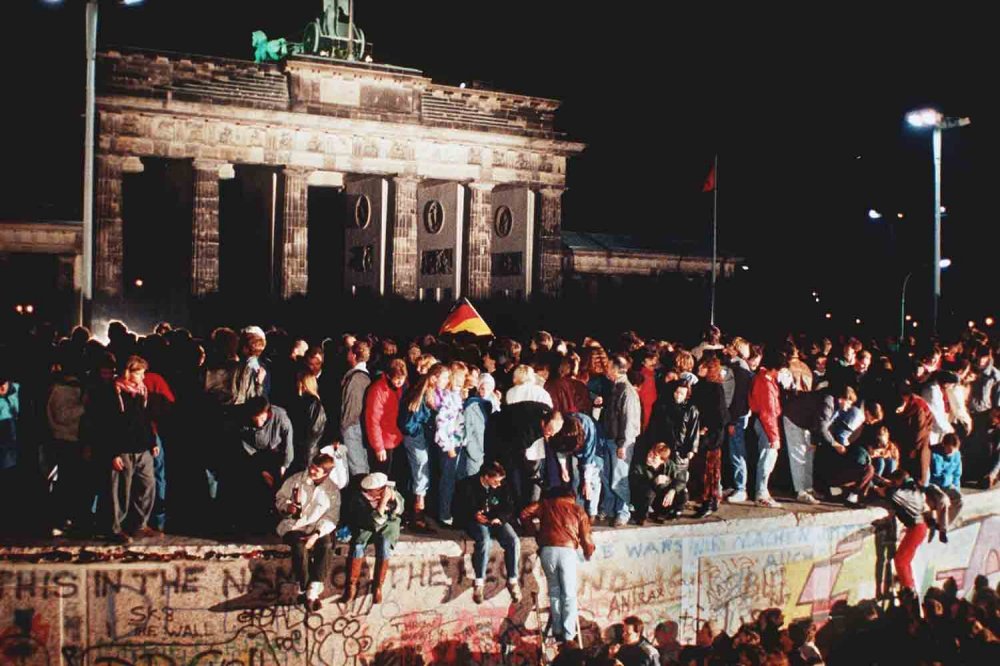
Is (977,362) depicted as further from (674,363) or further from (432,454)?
(432,454)

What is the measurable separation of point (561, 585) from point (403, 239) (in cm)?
2560

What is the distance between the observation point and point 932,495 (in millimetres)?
16016

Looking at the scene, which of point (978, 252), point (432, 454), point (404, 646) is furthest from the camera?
point (978, 252)

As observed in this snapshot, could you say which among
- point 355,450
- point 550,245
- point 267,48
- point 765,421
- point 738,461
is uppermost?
point 267,48

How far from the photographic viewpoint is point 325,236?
144 feet

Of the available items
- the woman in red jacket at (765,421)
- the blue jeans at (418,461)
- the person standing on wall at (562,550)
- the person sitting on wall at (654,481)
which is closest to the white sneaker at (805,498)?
the woman in red jacket at (765,421)

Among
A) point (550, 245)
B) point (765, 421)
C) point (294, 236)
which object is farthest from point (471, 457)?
point (550, 245)

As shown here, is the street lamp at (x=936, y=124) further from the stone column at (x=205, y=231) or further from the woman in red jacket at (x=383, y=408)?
the stone column at (x=205, y=231)

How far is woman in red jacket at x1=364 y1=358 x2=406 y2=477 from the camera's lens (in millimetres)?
13367

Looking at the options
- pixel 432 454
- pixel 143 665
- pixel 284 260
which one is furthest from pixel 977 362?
pixel 284 260

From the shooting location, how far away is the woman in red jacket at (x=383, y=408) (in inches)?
526

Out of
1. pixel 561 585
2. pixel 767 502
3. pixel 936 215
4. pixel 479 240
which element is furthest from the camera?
pixel 479 240

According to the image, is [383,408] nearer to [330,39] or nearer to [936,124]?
[936,124]

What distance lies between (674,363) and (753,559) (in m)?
2.92
